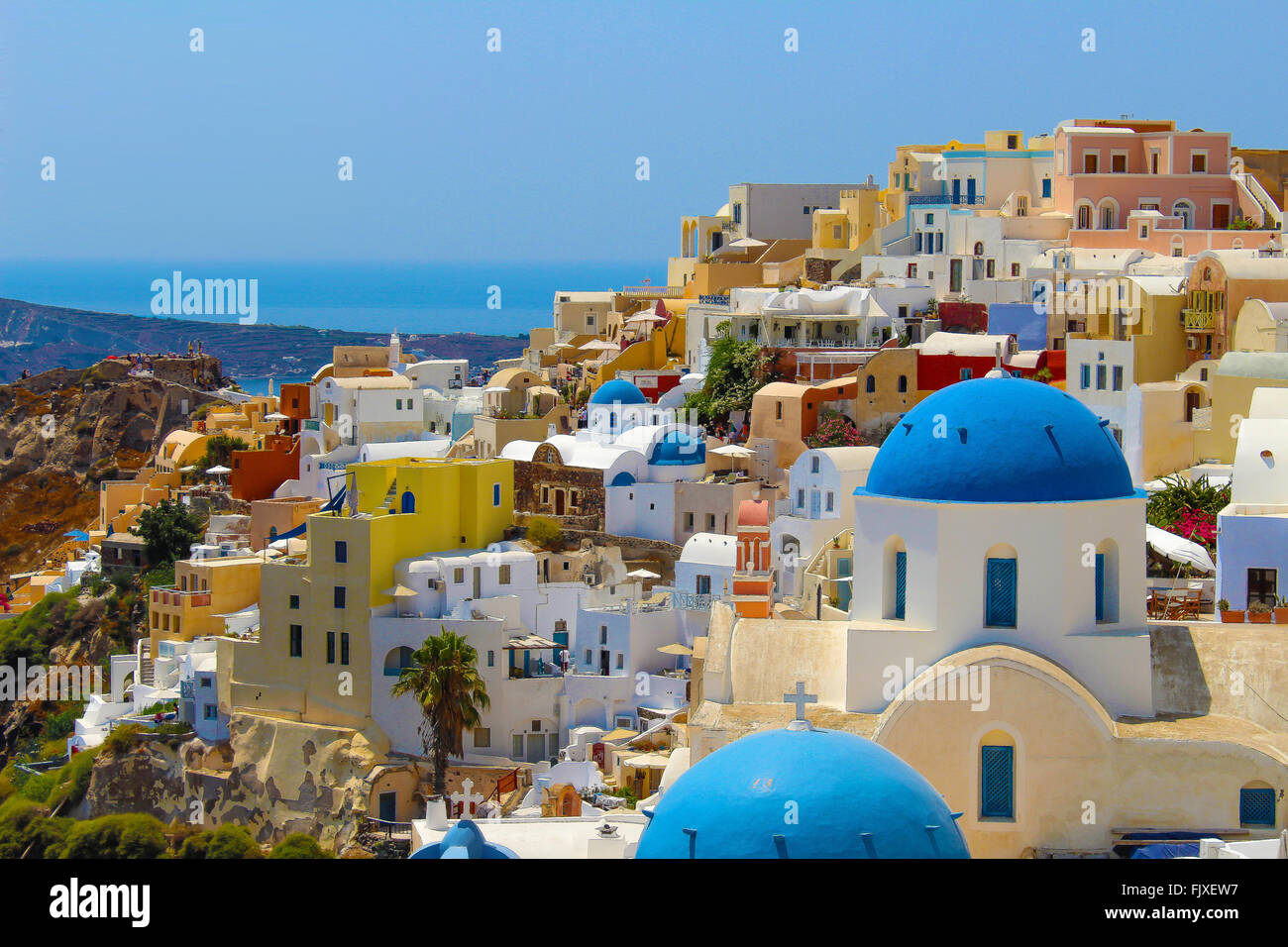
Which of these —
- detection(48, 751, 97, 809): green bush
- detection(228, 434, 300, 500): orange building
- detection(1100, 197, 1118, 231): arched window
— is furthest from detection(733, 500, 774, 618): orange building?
detection(228, 434, 300, 500): orange building

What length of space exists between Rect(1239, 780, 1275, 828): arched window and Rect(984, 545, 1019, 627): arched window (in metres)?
3.05

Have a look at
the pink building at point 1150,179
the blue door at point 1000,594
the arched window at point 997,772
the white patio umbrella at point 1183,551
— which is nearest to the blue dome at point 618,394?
the pink building at point 1150,179

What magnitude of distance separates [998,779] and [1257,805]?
274 cm

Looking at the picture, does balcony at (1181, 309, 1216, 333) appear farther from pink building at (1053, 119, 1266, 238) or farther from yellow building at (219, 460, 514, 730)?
yellow building at (219, 460, 514, 730)

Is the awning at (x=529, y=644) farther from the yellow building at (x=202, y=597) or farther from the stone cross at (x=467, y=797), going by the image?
the yellow building at (x=202, y=597)

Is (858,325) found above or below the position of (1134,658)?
above

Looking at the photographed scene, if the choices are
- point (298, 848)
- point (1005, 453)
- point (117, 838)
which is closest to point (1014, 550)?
point (1005, 453)

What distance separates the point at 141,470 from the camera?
67.8m

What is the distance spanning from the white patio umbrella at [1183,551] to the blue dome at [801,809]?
15.9m

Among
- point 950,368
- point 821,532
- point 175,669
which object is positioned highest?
point 950,368

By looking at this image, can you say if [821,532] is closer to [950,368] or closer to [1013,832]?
[950,368]

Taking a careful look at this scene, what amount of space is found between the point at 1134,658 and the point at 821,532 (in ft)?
63.8
